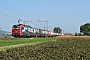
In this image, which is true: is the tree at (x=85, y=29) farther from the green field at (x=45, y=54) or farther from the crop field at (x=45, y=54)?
the green field at (x=45, y=54)

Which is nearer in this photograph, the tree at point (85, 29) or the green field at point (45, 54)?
the green field at point (45, 54)

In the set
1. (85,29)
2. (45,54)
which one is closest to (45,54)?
(45,54)

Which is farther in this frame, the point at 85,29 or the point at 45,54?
the point at 85,29

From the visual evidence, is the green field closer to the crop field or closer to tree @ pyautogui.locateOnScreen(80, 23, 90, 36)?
the crop field

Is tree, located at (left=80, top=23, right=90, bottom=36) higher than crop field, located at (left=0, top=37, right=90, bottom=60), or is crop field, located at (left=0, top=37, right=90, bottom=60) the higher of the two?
tree, located at (left=80, top=23, right=90, bottom=36)

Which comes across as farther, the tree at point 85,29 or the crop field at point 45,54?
the tree at point 85,29

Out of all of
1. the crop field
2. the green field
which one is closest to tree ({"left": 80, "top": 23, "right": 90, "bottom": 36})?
the crop field

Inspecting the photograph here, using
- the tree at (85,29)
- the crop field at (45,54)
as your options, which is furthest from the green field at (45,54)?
the tree at (85,29)

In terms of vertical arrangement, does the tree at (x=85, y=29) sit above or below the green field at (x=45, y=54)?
above

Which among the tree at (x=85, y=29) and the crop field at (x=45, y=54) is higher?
the tree at (x=85, y=29)

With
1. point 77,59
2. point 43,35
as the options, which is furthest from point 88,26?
point 77,59

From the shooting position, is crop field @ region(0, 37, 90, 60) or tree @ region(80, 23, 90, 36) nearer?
crop field @ region(0, 37, 90, 60)

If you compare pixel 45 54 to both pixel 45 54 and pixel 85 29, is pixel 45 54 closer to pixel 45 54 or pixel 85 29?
pixel 45 54

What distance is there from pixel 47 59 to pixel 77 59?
1.68 m
